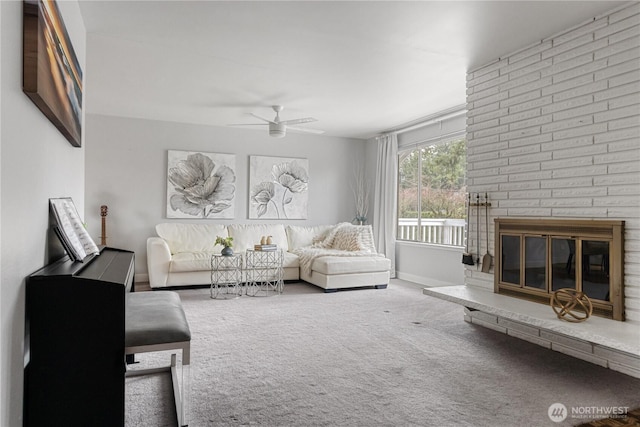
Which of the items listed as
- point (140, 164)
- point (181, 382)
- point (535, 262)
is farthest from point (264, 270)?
point (535, 262)

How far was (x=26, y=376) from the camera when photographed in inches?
56.5

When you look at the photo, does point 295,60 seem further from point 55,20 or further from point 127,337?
point 127,337

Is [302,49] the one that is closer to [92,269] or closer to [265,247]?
[92,269]

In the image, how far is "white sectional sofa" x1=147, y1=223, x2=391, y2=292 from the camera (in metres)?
5.39

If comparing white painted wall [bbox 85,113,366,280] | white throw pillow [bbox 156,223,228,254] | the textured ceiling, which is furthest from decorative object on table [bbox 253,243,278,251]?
the textured ceiling

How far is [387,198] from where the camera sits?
677 centimetres

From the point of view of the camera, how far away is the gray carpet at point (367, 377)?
6.84 ft

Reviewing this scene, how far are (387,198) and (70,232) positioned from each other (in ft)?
17.4

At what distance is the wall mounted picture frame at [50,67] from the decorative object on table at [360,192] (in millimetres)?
5393

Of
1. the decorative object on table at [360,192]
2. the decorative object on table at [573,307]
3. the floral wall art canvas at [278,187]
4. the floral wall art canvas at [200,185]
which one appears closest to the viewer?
the decorative object on table at [573,307]

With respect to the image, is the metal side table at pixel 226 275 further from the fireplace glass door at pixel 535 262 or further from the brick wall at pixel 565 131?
the fireplace glass door at pixel 535 262

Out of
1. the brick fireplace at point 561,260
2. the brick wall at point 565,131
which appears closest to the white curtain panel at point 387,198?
the brick wall at point 565,131

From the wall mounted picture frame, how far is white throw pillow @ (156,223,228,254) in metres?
3.56

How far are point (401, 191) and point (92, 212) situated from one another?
4709 mm
